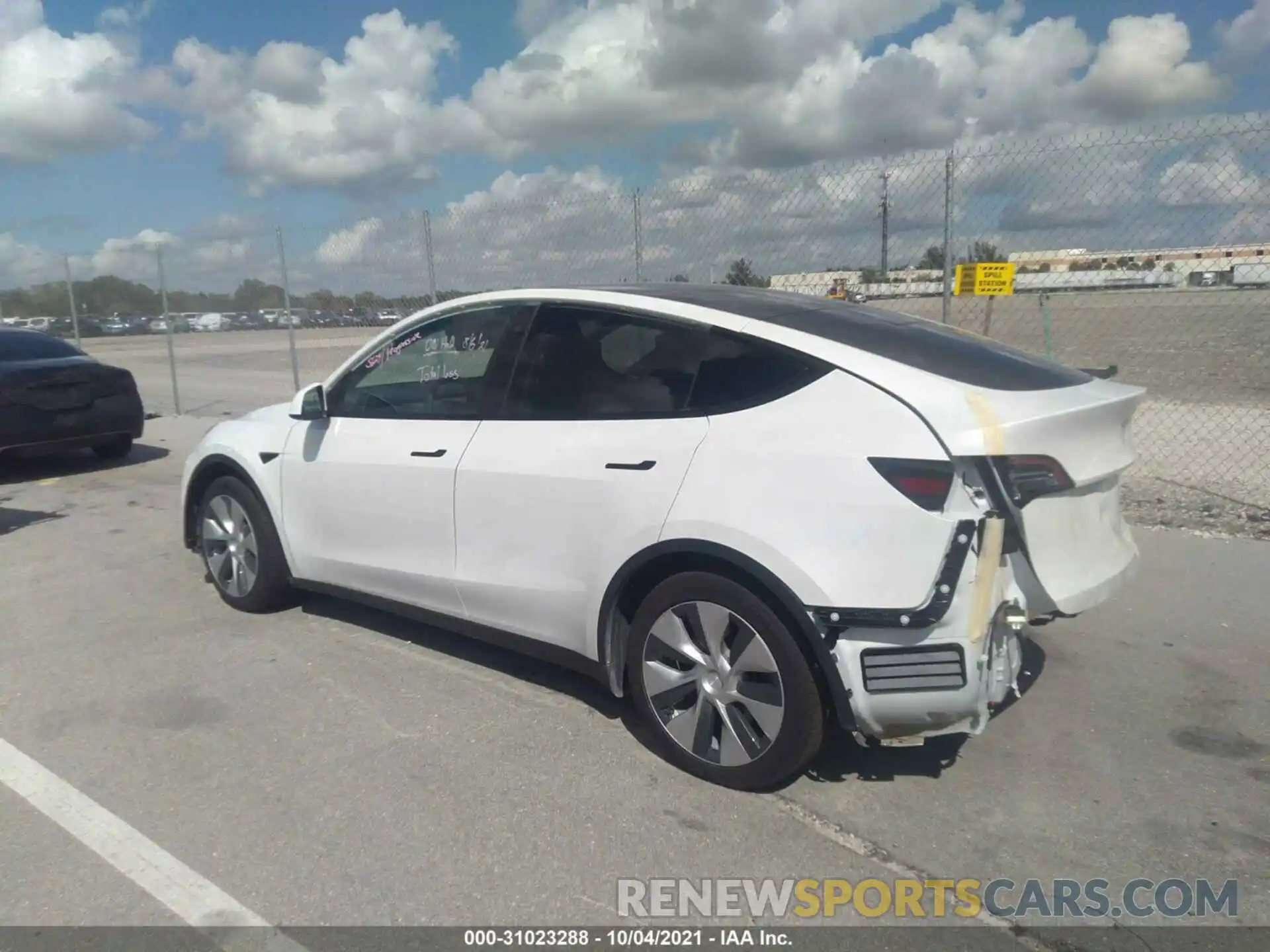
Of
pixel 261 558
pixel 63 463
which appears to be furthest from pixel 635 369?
pixel 63 463

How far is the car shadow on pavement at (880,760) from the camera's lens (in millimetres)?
3549

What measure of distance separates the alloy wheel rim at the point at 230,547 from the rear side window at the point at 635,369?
6.59 ft

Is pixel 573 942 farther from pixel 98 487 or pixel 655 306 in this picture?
pixel 98 487

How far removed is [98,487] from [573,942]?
815 centimetres

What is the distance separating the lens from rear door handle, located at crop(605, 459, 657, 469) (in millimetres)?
3467

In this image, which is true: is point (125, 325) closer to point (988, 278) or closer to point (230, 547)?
point (230, 547)

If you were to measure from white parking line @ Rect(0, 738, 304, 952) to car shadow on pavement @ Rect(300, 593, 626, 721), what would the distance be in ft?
5.10

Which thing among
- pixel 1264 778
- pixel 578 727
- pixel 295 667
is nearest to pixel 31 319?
pixel 295 667

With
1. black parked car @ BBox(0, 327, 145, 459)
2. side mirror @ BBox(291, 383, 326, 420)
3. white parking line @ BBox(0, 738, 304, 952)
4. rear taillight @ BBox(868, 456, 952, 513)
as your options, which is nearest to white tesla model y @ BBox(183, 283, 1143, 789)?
rear taillight @ BBox(868, 456, 952, 513)

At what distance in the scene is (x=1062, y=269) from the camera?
750cm

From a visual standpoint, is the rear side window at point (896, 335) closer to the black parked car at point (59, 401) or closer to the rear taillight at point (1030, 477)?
the rear taillight at point (1030, 477)

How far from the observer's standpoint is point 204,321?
56.6ft

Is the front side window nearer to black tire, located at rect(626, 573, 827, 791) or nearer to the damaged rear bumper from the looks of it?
black tire, located at rect(626, 573, 827, 791)

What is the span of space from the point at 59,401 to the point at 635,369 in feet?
26.2
